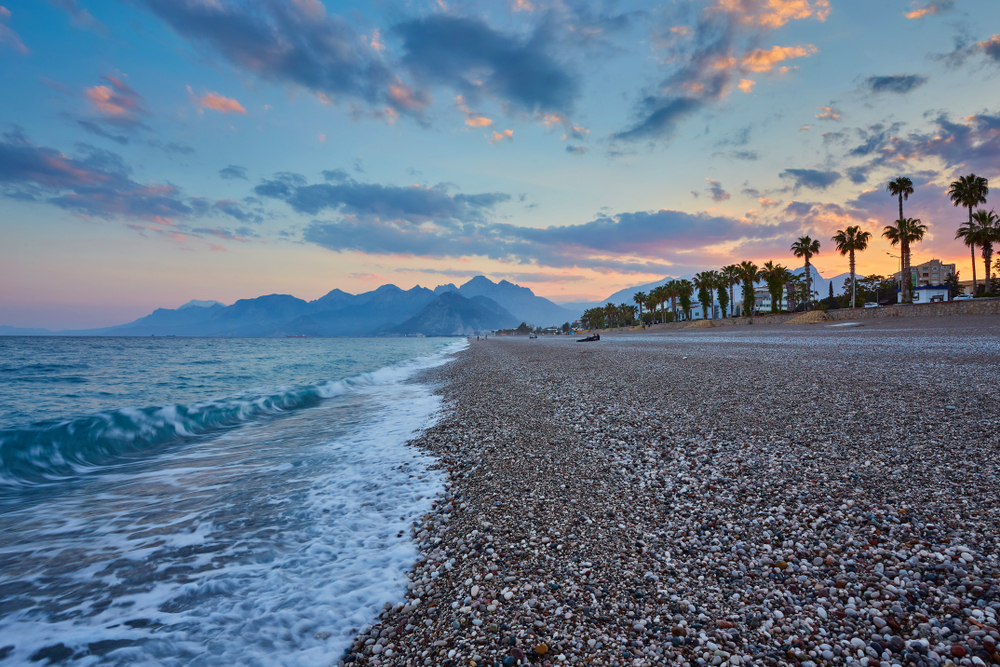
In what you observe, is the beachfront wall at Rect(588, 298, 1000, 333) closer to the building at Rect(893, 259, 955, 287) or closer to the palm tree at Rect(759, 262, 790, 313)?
the palm tree at Rect(759, 262, 790, 313)

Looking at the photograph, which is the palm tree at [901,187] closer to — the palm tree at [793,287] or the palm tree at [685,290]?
the palm tree at [793,287]

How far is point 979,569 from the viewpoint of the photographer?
308 centimetres

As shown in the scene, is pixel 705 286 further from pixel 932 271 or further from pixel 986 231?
pixel 932 271

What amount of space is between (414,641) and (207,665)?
170 cm

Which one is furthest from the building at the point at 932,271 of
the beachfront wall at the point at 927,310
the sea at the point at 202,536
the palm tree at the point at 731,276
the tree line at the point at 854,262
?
the sea at the point at 202,536

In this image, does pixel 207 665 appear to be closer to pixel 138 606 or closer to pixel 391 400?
pixel 138 606

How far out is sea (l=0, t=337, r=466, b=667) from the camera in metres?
3.59

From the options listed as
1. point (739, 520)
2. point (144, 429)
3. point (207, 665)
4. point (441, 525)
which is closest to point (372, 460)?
point (441, 525)

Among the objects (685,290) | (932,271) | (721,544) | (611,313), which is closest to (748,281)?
(685,290)

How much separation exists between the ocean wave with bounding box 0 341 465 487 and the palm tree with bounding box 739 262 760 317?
78.4m

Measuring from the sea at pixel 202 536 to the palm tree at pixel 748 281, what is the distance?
78720 mm

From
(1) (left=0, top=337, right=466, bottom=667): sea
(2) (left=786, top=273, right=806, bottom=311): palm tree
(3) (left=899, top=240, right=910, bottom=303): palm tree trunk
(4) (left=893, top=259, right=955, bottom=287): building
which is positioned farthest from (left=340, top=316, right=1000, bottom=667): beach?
(4) (left=893, top=259, right=955, bottom=287): building

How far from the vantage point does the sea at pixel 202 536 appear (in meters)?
3.59

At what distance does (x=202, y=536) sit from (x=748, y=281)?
8936 centimetres
